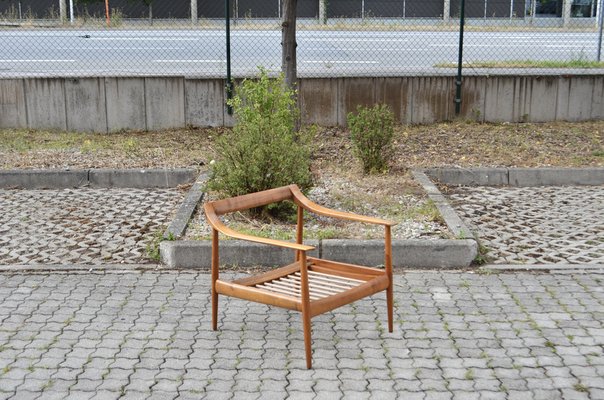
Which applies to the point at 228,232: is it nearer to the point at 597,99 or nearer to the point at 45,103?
the point at 45,103

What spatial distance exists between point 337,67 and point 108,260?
8276 millimetres

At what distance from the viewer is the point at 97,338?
17.4ft

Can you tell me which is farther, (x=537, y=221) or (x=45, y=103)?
(x=45, y=103)

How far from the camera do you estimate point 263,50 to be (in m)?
15.0

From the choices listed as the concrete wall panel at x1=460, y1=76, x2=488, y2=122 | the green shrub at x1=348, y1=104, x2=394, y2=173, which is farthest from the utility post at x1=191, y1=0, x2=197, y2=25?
the green shrub at x1=348, y1=104, x2=394, y2=173

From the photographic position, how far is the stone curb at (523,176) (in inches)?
368

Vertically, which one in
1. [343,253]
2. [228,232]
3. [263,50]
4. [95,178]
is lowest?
[343,253]

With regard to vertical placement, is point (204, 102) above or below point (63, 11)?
below

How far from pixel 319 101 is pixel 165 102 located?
6.76 feet

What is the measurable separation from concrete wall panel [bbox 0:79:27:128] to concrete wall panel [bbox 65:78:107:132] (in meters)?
0.60

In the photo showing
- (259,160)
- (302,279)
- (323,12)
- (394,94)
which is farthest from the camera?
(323,12)

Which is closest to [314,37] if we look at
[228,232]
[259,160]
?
[259,160]

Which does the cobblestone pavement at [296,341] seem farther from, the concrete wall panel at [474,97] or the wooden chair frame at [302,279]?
the concrete wall panel at [474,97]

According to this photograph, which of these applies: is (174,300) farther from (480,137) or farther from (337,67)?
(337,67)
